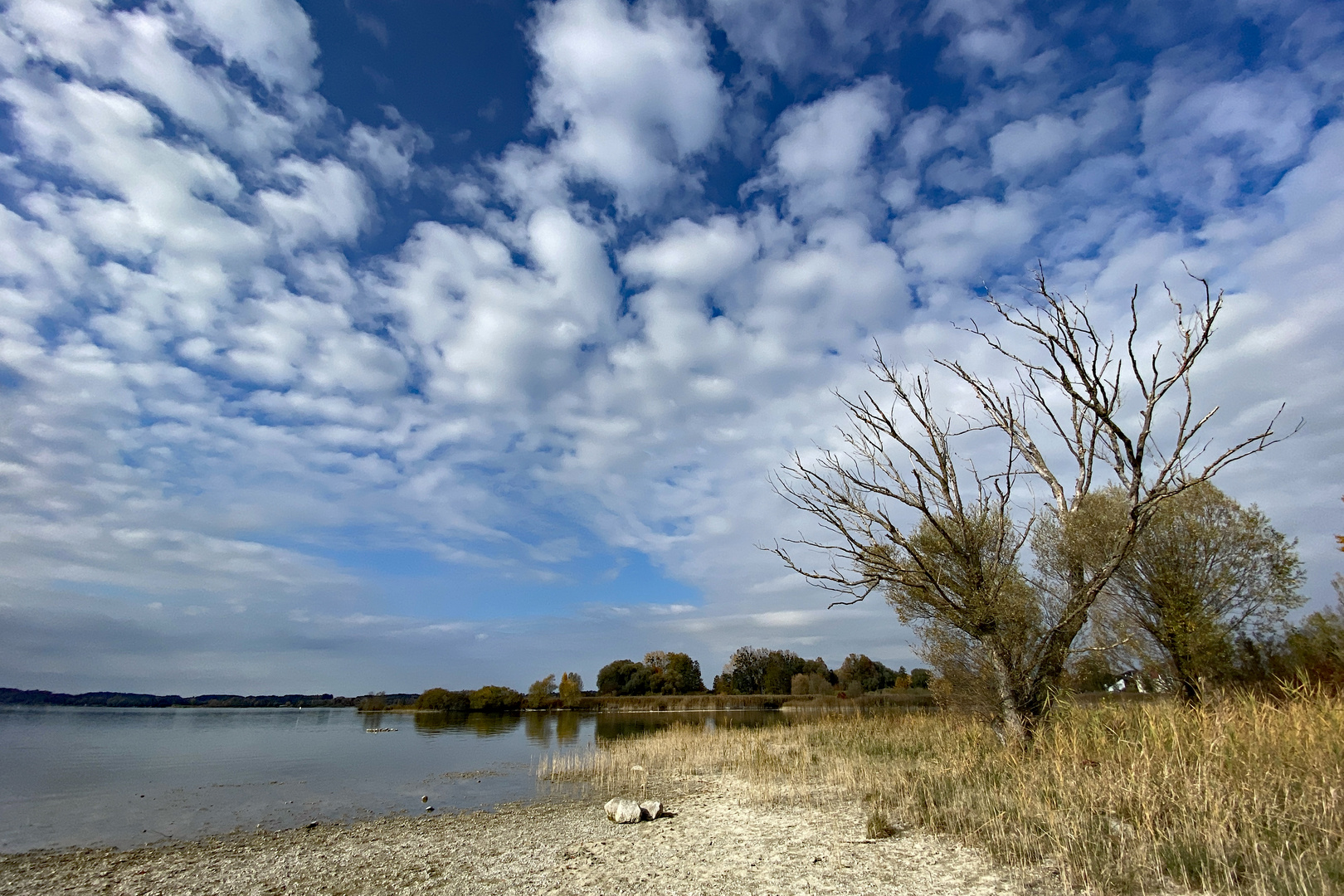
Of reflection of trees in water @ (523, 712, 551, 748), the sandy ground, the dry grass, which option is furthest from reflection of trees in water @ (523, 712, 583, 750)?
the dry grass

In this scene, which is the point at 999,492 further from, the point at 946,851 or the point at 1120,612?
the point at 1120,612

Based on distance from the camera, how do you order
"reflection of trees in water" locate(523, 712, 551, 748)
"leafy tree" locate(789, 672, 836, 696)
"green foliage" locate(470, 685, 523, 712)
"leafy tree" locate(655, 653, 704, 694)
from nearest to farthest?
"reflection of trees in water" locate(523, 712, 551, 748) → "green foliage" locate(470, 685, 523, 712) → "leafy tree" locate(789, 672, 836, 696) → "leafy tree" locate(655, 653, 704, 694)

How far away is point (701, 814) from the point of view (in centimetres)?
1167

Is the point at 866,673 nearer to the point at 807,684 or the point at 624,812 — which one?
the point at 807,684

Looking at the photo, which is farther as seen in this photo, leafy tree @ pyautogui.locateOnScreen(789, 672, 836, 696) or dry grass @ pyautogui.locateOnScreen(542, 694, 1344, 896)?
leafy tree @ pyautogui.locateOnScreen(789, 672, 836, 696)

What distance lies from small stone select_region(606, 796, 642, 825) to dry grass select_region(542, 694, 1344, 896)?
3.50 meters

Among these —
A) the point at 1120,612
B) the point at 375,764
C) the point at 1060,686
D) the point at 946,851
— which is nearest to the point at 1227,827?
the point at 946,851

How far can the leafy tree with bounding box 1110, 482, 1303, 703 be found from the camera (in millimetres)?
18500

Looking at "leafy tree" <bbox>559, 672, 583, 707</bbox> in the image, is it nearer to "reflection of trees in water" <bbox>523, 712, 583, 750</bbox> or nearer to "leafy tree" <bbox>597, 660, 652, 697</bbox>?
"leafy tree" <bbox>597, 660, 652, 697</bbox>

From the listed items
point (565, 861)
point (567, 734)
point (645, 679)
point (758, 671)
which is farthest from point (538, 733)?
point (758, 671)

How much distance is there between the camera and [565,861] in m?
8.93

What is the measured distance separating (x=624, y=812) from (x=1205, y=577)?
19138 mm

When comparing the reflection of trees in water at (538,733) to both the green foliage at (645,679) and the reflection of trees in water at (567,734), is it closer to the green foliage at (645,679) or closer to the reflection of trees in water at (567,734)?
the reflection of trees in water at (567,734)

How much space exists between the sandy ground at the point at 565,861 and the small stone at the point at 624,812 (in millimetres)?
264
